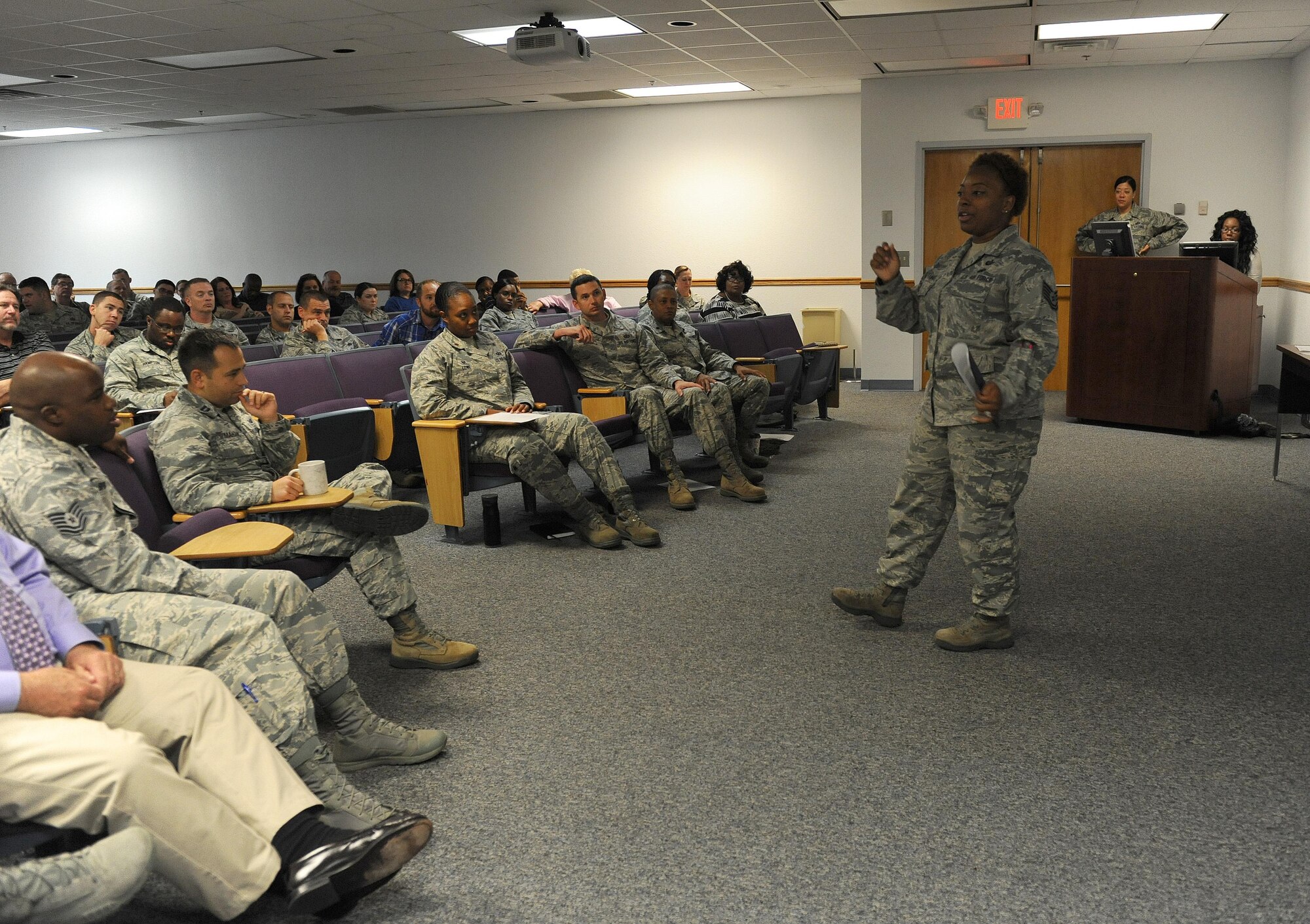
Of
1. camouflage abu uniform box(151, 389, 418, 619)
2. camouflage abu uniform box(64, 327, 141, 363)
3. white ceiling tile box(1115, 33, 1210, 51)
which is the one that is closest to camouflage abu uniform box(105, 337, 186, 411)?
camouflage abu uniform box(64, 327, 141, 363)

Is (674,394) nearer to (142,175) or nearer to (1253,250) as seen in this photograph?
(1253,250)

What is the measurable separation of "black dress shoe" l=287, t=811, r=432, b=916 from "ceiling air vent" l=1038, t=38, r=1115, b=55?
7.90 m

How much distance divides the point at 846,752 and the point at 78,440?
200cm

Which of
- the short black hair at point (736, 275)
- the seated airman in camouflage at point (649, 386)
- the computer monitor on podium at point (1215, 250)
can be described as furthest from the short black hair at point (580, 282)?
the computer monitor on podium at point (1215, 250)

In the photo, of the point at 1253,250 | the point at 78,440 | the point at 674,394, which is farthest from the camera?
the point at 1253,250

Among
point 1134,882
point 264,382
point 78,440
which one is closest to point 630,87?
point 264,382

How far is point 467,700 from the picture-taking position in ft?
10.3

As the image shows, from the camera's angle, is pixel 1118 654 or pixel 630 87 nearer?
A: pixel 1118 654

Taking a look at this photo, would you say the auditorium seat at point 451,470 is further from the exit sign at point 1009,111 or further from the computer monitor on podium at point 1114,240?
the exit sign at point 1009,111

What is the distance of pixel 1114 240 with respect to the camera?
7.52m

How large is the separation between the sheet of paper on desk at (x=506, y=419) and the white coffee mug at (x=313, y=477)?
1575 millimetres

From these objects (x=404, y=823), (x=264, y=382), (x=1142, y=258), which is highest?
(x=1142, y=258)

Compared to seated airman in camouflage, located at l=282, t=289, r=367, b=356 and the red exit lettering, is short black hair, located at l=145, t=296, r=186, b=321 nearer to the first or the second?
seated airman in camouflage, located at l=282, t=289, r=367, b=356

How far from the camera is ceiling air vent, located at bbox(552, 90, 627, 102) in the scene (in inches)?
417
